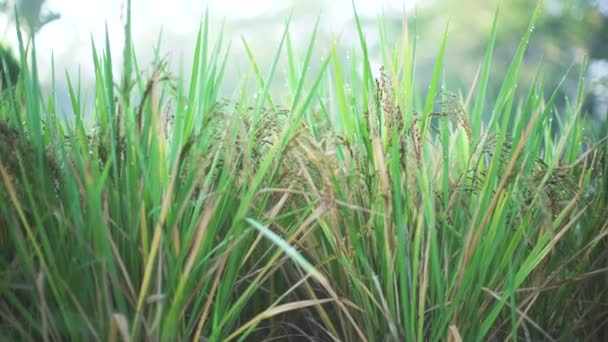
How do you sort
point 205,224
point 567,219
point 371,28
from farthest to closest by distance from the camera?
1. point 371,28
2. point 567,219
3. point 205,224

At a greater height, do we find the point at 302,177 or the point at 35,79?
the point at 35,79

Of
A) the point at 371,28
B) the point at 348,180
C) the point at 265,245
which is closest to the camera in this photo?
the point at 348,180

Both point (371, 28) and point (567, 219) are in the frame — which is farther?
point (371, 28)

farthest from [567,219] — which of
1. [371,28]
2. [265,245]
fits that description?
[371,28]

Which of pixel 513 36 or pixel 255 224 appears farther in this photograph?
pixel 513 36

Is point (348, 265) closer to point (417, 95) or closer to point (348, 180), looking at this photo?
point (348, 180)

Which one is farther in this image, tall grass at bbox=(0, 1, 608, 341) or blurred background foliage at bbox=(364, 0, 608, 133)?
blurred background foliage at bbox=(364, 0, 608, 133)

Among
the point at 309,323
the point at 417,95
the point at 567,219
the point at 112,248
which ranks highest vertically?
the point at 417,95

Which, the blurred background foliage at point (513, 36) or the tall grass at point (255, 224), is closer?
the tall grass at point (255, 224)
